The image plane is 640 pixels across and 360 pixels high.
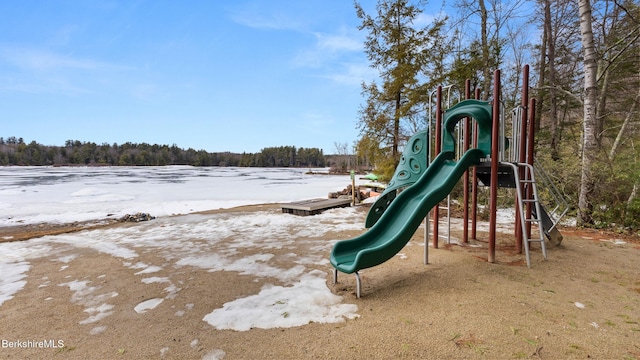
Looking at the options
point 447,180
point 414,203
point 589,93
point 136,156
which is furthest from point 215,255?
point 136,156

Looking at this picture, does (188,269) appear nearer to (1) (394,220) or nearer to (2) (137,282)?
(2) (137,282)

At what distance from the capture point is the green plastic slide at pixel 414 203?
3301 millimetres

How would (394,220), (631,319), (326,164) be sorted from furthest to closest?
(326,164)
(394,220)
(631,319)

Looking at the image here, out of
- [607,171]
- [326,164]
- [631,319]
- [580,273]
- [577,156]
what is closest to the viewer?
[631,319]

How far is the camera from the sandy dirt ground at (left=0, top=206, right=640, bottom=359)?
7.27ft

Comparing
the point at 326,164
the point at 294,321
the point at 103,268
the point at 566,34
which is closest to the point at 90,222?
the point at 103,268

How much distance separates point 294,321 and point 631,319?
2879mm

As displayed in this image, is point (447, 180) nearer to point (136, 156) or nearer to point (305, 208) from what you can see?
point (305, 208)

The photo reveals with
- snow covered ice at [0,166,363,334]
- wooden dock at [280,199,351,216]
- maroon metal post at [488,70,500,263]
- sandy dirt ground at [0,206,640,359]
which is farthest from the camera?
wooden dock at [280,199,351,216]

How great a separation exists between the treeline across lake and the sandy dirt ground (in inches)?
3309

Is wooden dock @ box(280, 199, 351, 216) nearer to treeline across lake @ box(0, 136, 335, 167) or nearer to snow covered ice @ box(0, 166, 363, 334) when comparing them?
snow covered ice @ box(0, 166, 363, 334)

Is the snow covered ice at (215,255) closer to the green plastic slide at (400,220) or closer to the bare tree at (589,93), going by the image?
the green plastic slide at (400,220)

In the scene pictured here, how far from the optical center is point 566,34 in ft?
32.6

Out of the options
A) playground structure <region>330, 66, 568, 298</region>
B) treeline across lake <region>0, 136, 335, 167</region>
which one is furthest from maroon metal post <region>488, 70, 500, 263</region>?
treeline across lake <region>0, 136, 335, 167</region>
